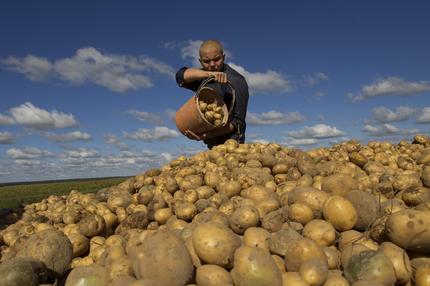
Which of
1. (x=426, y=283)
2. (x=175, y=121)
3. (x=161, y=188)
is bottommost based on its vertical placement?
(x=426, y=283)

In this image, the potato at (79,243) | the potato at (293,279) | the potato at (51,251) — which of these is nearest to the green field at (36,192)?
the potato at (79,243)

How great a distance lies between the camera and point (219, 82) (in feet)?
27.3

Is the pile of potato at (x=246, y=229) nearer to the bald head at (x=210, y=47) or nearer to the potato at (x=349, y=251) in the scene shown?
the potato at (x=349, y=251)

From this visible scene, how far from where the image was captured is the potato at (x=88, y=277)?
144 inches

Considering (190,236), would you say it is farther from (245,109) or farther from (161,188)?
(245,109)

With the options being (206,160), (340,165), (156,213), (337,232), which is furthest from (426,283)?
(206,160)

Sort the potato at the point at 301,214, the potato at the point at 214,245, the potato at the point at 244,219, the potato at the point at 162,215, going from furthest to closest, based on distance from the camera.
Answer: the potato at the point at 162,215
the potato at the point at 301,214
the potato at the point at 244,219
the potato at the point at 214,245

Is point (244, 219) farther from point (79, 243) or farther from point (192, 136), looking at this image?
point (192, 136)

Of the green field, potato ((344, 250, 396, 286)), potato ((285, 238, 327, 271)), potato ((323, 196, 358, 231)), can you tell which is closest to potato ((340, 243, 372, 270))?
potato ((344, 250, 396, 286))

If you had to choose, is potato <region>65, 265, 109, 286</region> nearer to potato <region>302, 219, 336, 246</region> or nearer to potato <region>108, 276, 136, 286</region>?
potato <region>108, 276, 136, 286</region>

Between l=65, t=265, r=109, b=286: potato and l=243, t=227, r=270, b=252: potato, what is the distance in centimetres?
142

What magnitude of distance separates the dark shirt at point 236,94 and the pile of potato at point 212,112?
27cm

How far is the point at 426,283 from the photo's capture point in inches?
141

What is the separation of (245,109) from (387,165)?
11.4ft
